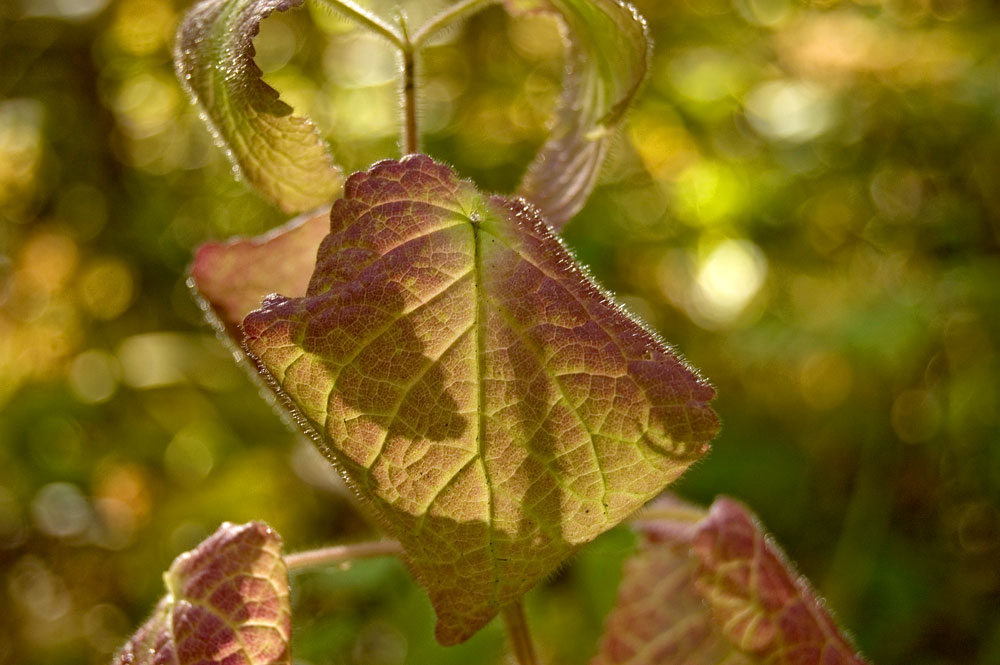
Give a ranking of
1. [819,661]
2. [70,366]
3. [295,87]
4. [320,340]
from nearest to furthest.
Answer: [320,340] → [819,661] → [70,366] → [295,87]

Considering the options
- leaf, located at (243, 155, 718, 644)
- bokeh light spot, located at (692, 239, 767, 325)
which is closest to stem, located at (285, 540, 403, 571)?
leaf, located at (243, 155, 718, 644)

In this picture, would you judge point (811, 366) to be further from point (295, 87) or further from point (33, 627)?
point (33, 627)

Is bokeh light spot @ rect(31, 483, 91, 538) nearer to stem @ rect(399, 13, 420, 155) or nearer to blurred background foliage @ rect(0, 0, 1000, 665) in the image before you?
blurred background foliage @ rect(0, 0, 1000, 665)

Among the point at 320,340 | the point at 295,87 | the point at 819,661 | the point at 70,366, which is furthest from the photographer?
the point at 295,87

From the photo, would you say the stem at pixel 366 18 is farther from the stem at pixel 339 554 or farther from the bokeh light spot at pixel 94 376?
the bokeh light spot at pixel 94 376

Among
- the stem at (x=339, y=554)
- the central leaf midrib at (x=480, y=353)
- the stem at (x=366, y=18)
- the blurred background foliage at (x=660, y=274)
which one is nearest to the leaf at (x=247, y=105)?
the stem at (x=366, y=18)

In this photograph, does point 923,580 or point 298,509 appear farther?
point 298,509

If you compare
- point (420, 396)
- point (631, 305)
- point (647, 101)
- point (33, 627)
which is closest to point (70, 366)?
point (33, 627)

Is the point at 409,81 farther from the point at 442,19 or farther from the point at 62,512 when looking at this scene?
the point at 62,512
